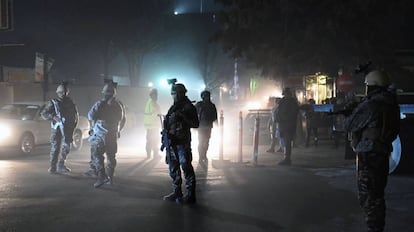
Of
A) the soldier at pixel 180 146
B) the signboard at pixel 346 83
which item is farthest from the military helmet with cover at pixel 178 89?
the signboard at pixel 346 83

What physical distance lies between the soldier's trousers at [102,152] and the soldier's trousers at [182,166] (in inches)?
72.0

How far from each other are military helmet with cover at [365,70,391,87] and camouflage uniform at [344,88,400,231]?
0.26 feet

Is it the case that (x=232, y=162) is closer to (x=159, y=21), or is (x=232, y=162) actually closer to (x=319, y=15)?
(x=319, y=15)

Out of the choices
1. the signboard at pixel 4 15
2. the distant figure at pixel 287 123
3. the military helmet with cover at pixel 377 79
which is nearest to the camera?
the military helmet with cover at pixel 377 79

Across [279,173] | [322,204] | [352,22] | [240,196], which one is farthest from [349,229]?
[352,22]

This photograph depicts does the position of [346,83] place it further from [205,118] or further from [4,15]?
[4,15]

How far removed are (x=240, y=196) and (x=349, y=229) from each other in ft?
7.60

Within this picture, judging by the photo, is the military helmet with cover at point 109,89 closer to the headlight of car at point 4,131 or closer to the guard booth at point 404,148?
the guard booth at point 404,148

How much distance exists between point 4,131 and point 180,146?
324 inches

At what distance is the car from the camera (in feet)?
46.2

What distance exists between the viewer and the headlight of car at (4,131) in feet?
45.8

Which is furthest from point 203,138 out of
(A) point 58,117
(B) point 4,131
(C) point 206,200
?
(B) point 4,131

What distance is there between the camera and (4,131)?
14.0 metres

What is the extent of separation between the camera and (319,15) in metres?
19.8
